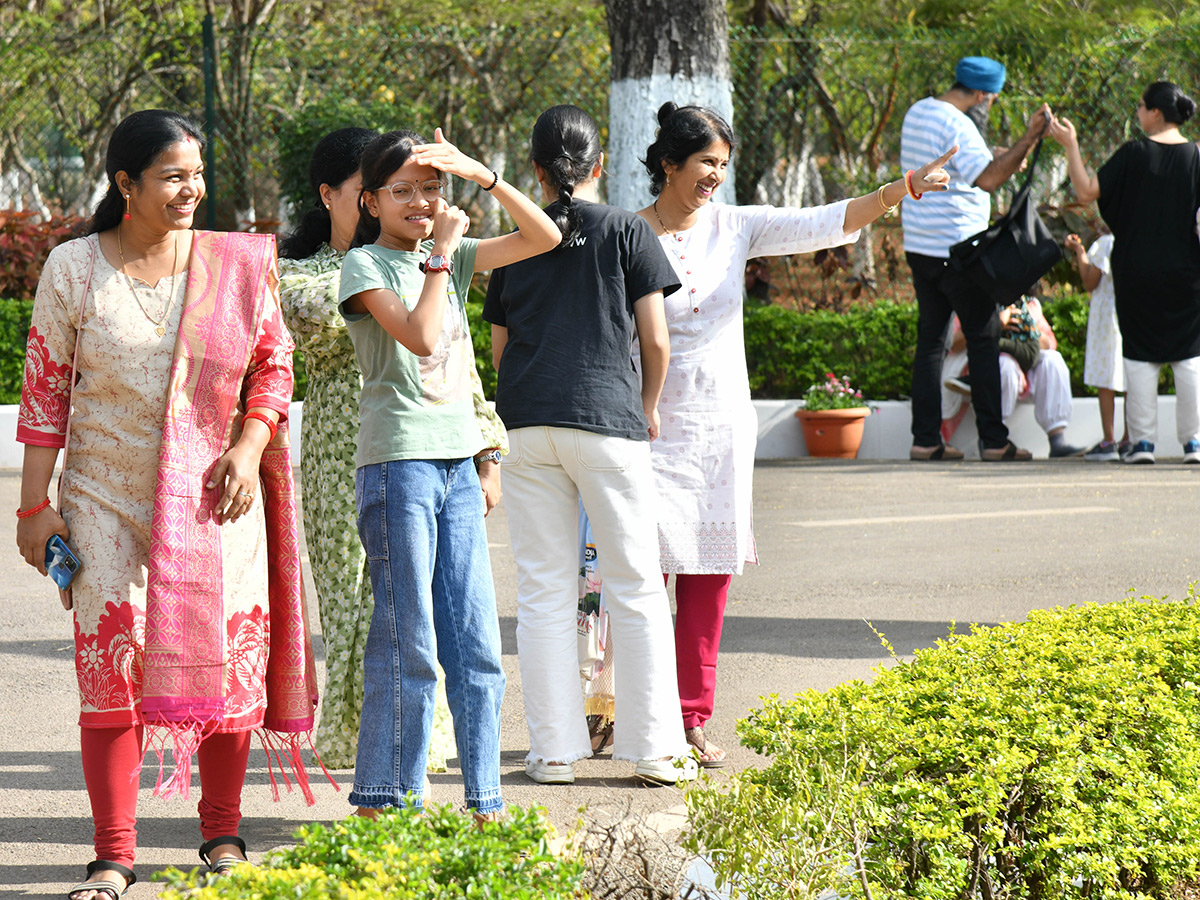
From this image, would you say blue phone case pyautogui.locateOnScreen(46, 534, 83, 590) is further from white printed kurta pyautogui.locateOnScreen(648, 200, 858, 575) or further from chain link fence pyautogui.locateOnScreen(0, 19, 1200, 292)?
chain link fence pyautogui.locateOnScreen(0, 19, 1200, 292)

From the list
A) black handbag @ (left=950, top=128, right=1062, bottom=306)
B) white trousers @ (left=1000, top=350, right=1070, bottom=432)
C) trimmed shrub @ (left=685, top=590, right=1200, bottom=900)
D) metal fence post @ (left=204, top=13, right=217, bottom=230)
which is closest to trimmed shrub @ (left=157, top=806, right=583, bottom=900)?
trimmed shrub @ (left=685, top=590, right=1200, bottom=900)

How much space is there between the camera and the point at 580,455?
4121 mm

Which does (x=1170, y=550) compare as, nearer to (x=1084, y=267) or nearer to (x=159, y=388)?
(x=1084, y=267)

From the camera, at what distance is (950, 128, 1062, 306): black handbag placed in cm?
959

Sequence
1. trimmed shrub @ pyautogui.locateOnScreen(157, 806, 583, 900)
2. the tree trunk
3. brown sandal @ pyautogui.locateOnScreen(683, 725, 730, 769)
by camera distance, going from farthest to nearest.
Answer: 1. the tree trunk
2. brown sandal @ pyautogui.locateOnScreen(683, 725, 730, 769)
3. trimmed shrub @ pyautogui.locateOnScreen(157, 806, 583, 900)

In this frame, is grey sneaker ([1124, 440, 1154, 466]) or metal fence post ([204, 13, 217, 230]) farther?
metal fence post ([204, 13, 217, 230])

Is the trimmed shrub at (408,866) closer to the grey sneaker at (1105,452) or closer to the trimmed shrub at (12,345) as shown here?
the grey sneaker at (1105,452)

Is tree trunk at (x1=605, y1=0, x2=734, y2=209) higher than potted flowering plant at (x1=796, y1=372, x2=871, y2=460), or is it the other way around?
Result: tree trunk at (x1=605, y1=0, x2=734, y2=209)

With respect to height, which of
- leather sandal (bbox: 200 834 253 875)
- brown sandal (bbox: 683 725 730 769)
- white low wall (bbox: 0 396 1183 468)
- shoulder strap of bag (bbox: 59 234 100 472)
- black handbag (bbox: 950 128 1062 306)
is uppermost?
black handbag (bbox: 950 128 1062 306)

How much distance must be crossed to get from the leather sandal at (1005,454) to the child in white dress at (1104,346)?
1.55ft

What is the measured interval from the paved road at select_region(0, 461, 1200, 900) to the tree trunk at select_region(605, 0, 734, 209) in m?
2.36

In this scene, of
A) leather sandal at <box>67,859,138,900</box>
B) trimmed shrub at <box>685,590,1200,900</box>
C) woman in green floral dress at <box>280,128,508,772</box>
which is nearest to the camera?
trimmed shrub at <box>685,590,1200,900</box>

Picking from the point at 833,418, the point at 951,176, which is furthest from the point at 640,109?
the point at 833,418

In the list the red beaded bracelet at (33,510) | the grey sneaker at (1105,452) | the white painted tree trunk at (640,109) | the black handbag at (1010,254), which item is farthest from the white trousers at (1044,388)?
the red beaded bracelet at (33,510)
